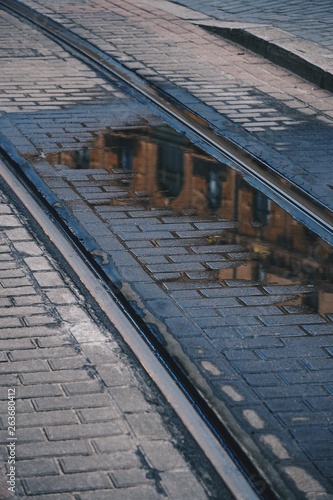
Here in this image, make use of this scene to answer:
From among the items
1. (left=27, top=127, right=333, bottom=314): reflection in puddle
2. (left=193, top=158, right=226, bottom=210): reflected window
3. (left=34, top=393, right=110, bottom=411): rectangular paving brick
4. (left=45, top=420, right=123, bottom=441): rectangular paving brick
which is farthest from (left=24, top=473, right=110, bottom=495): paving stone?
(left=193, top=158, right=226, bottom=210): reflected window

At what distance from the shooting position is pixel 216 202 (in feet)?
23.5

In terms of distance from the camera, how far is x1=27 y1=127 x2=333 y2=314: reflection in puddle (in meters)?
5.97

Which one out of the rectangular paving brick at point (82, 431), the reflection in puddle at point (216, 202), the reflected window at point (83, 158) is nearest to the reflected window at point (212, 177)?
the reflection in puddle at point (216, 202)

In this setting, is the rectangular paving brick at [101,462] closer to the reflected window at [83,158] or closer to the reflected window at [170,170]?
the reflected window at [170,170]

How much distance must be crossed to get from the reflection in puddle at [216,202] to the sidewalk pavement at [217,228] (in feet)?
0.06

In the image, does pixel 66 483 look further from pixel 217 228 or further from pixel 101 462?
pixel 217 228

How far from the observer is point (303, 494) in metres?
3.92

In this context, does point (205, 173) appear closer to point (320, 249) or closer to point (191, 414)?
point (320, 249)

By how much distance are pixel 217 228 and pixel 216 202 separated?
0.53 metres

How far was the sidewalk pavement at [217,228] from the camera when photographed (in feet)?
14.9

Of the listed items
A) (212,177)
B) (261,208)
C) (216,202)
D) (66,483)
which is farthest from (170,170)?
(66,483)

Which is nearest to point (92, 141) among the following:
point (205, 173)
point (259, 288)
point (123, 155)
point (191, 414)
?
point (123, 155)

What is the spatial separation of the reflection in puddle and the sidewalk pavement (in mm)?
20

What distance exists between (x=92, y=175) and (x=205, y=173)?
79cm
